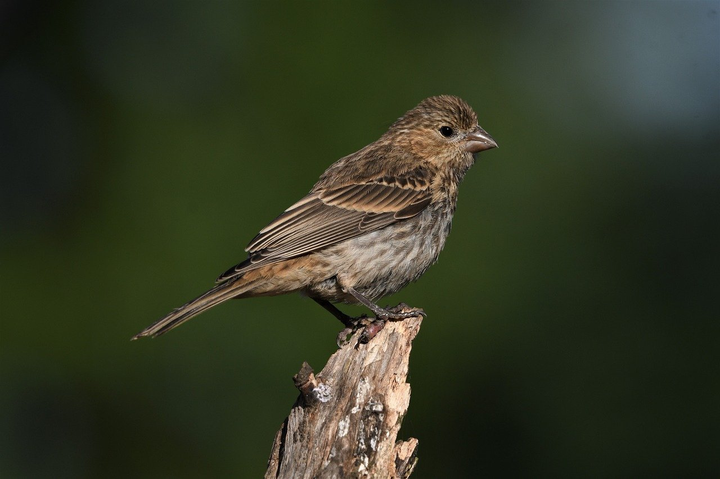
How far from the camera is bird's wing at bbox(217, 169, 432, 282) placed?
5.40 meters

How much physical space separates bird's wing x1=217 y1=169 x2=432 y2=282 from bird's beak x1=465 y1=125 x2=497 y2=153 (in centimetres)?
42

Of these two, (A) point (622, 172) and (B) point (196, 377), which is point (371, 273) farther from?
(A) point (622, 172)

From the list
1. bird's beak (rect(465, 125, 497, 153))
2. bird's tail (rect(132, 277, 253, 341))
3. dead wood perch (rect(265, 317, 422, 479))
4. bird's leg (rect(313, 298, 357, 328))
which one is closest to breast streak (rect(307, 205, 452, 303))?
bird's leg (rect(313, 298, 357, 328))

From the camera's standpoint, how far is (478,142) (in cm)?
630

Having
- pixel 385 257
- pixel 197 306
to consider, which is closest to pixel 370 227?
pixel 385 257

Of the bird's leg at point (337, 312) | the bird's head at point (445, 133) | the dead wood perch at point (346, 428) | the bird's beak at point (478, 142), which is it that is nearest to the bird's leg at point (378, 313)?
the bird's leg at point (337, 312)

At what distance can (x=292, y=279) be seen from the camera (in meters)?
5.48

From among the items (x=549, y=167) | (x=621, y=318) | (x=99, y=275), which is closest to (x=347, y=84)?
(x=549, y=167)

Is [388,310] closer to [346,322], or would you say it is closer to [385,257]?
[385,257]

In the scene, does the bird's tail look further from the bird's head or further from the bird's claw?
the bird's head

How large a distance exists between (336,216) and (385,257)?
0.42 m

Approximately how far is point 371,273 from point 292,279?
494mm

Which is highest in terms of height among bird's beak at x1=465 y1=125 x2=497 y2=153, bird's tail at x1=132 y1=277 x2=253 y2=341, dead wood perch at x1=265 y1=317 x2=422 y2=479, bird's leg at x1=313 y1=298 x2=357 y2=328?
bird's beak at x1=465 y1=125 x2=497 y2=153

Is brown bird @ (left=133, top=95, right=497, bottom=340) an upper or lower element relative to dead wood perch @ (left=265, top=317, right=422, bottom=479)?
upper
